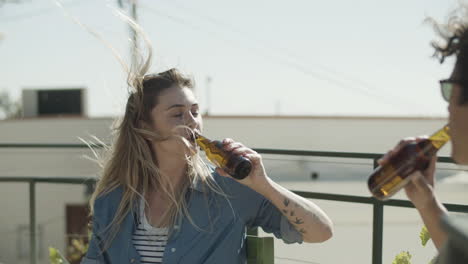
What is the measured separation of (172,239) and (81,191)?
17120mm

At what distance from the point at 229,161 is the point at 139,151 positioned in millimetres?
654

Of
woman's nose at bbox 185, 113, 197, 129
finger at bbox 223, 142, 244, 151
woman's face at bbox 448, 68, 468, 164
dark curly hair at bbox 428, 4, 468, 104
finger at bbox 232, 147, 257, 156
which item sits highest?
dark curly hair at bbox 428, 4, 468, 104

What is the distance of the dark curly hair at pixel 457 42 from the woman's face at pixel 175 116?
117 centimetres

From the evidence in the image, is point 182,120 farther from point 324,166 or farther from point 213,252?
point 324,166

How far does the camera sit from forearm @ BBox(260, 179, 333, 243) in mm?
2133

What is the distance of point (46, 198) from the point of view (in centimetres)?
1816

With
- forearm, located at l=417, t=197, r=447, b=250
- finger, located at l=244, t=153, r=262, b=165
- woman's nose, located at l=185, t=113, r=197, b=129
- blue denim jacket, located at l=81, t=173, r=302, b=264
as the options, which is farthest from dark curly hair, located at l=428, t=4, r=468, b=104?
woman's nose, located at l=185, t=113, r=197, b=129

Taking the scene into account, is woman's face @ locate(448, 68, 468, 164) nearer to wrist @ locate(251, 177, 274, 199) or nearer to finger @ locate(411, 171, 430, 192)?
finger @ locate(411, 171, 430, 192)

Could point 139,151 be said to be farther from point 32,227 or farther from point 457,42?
point 32,227

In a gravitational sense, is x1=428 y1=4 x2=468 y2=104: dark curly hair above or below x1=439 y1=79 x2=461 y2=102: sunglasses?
above

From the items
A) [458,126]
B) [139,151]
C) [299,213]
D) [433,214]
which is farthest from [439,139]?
[139,151]

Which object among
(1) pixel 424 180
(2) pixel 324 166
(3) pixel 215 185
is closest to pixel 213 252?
(3) pixel 215 185

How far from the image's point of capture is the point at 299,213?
7.00 feet

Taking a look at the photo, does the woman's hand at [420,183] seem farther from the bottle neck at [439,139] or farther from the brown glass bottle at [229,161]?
the brown glass bottle at [229,161]
